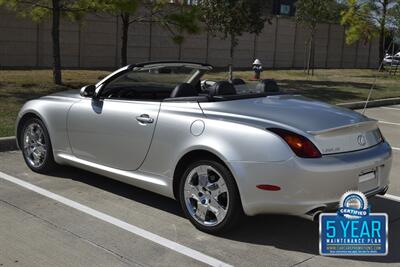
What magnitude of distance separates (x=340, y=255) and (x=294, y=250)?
36cm

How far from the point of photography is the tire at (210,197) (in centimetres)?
454

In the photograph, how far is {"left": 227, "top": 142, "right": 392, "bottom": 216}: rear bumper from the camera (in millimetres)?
4258

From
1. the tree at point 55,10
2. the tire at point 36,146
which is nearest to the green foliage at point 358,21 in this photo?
the tree at point 55,10

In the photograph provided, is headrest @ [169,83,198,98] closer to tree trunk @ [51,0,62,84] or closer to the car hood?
the car hood

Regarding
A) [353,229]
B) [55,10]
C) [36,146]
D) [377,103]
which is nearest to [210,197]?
[353,229]

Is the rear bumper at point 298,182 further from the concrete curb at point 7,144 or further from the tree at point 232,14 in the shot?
the tree at point 232,14

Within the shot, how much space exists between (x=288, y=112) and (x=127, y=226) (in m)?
1.73

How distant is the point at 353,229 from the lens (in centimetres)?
421

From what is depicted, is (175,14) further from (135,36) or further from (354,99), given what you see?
(135,36)

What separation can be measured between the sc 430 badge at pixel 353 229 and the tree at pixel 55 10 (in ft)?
33.8

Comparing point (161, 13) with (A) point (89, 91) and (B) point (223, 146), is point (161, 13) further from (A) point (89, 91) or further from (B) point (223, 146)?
(B) point (223, 146)

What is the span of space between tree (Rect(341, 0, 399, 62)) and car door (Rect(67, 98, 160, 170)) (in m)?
28.4

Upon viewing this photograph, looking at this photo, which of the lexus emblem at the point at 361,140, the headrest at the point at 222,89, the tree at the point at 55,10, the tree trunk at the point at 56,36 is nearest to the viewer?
the lexus emblem at the point at 361,140

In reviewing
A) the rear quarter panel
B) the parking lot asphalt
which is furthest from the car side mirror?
the parking lot asphalt
